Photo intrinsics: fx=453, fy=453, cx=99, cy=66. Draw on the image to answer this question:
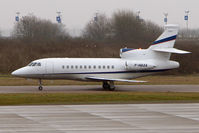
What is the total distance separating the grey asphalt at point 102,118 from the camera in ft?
57.7

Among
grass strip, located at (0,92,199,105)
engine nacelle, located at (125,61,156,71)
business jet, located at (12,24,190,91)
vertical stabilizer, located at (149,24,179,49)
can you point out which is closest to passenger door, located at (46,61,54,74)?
business jet, located at (12,24,190,91)

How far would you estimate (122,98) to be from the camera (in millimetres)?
30094

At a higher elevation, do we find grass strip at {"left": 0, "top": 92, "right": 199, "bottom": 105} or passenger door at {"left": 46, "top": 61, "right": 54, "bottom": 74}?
passenger door at {"left": 46, "top": 61, "right": 54, "bottom": 74}

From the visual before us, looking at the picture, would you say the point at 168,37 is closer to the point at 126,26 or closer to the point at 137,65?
the point at 137,65

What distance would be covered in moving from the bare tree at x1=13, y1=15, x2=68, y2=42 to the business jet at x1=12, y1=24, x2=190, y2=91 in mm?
41597

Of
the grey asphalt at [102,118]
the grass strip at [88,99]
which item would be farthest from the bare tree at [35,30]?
the grey asphalt at [102,118]

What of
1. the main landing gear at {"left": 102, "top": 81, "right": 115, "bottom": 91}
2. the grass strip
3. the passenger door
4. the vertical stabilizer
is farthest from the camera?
the vertical stabilizer

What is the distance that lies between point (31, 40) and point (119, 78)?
135 ft

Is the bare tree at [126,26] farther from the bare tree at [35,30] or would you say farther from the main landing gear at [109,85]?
the main landing gear at [109,85]

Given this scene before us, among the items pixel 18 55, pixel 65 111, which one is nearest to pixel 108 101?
pixel 65 111

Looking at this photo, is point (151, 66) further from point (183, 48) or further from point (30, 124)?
point (183, 48)

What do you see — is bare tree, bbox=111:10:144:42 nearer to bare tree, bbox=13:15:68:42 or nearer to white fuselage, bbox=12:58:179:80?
bare tree, bbox=13:15:68:42

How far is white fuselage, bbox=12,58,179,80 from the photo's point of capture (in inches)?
1528

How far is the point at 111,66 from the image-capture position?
3997cm
